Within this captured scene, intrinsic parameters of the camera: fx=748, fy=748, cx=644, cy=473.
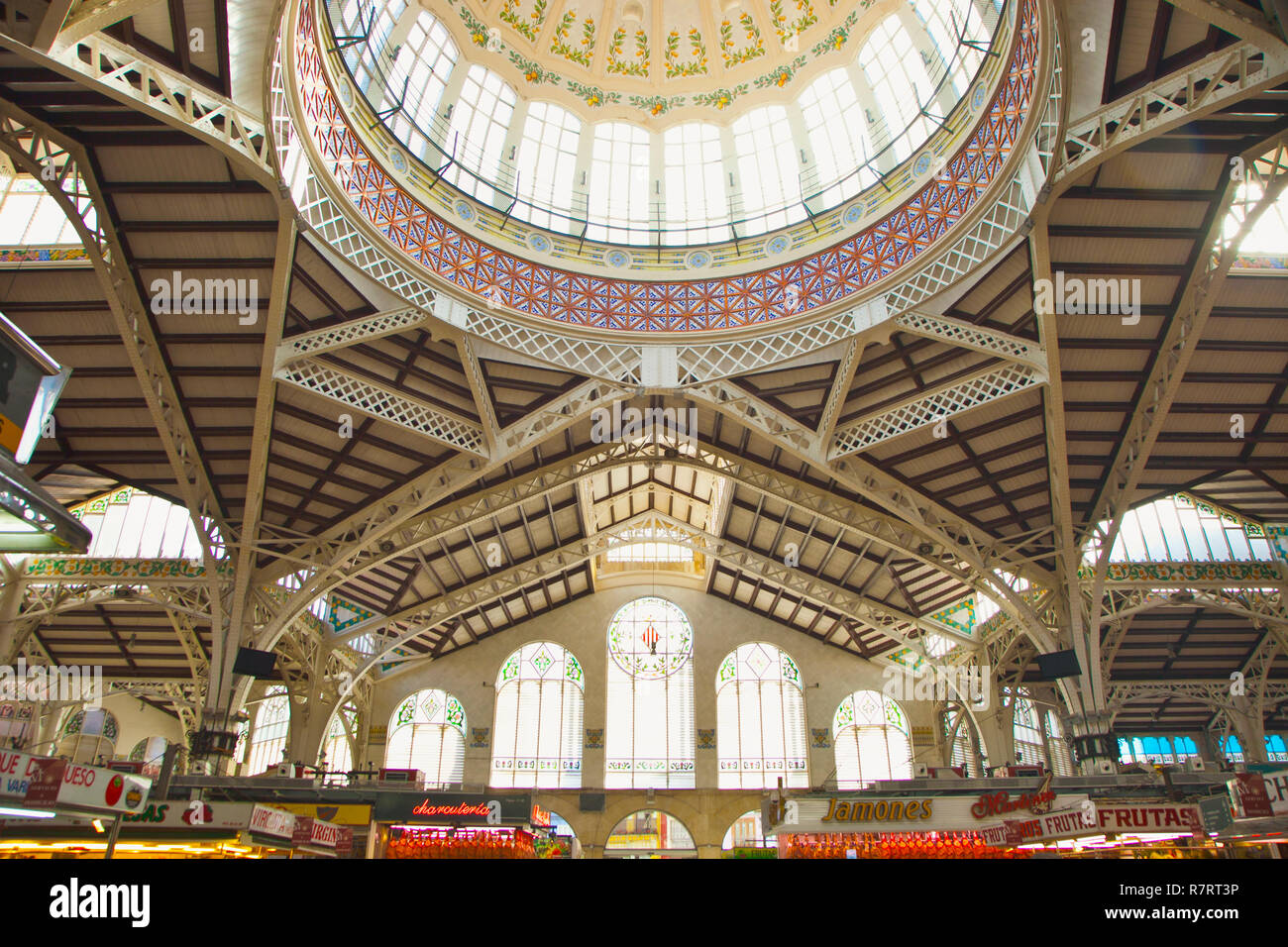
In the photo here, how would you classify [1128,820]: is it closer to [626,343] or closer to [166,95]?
[626,343]

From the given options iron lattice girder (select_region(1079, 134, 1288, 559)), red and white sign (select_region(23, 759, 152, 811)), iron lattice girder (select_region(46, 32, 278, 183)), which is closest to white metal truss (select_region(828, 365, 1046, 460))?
iron lattice girder (select_region(1079, 134, 1288, 559))

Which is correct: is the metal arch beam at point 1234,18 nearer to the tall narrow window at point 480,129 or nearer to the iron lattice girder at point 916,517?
the iron lattice girder at point 916,517

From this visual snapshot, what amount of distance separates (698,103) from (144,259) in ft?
58.0

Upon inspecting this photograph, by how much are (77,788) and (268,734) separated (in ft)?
103

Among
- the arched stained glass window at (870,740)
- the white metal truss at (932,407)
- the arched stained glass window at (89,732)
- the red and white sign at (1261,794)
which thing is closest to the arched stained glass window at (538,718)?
the arched stained glass window at (870,740)

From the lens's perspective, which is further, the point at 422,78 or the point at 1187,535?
the point at 1187,535

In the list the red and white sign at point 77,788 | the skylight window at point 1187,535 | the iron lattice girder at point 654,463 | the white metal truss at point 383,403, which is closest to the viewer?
the red and white sign at point 77,788

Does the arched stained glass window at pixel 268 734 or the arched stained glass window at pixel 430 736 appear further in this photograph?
the arched stained glass window at pixel 430 736

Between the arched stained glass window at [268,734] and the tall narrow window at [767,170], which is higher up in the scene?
the tall narrow window at [767,170]

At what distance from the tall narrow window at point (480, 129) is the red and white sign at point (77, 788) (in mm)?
17679

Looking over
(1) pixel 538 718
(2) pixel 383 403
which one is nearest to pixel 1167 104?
(2) pixel 383 403

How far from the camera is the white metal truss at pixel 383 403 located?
746 inches

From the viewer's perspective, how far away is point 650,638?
39.9 metres

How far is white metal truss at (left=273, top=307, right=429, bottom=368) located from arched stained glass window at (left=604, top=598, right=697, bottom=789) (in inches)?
991
